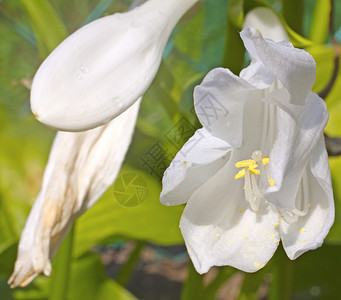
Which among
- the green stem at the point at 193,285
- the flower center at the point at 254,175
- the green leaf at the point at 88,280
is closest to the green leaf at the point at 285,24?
the flower center at the point at 254,175

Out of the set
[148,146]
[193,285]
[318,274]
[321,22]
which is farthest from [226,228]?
[318,274]

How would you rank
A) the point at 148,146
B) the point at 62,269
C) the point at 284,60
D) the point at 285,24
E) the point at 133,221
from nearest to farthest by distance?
1. the point at 284,60
2. the point at 285,24
3. the point at 62,269
4. the point at 133,221
5. the point at 148,146

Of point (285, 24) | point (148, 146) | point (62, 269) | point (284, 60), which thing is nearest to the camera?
point (284, 60)

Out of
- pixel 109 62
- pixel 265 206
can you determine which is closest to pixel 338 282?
pixel 265 206

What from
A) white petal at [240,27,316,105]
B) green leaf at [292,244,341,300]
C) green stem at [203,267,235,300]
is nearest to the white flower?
white petal at [240,27,316,105]

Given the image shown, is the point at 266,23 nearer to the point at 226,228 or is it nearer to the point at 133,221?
the point at 226,228

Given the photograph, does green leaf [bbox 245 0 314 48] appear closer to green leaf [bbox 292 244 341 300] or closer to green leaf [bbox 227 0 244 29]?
green leaf [bbox 227 0 244 29]

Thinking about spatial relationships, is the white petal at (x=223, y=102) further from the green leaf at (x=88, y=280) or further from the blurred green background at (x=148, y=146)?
the green leaf at (x=88, y=280)

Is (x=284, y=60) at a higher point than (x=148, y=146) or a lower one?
higher
